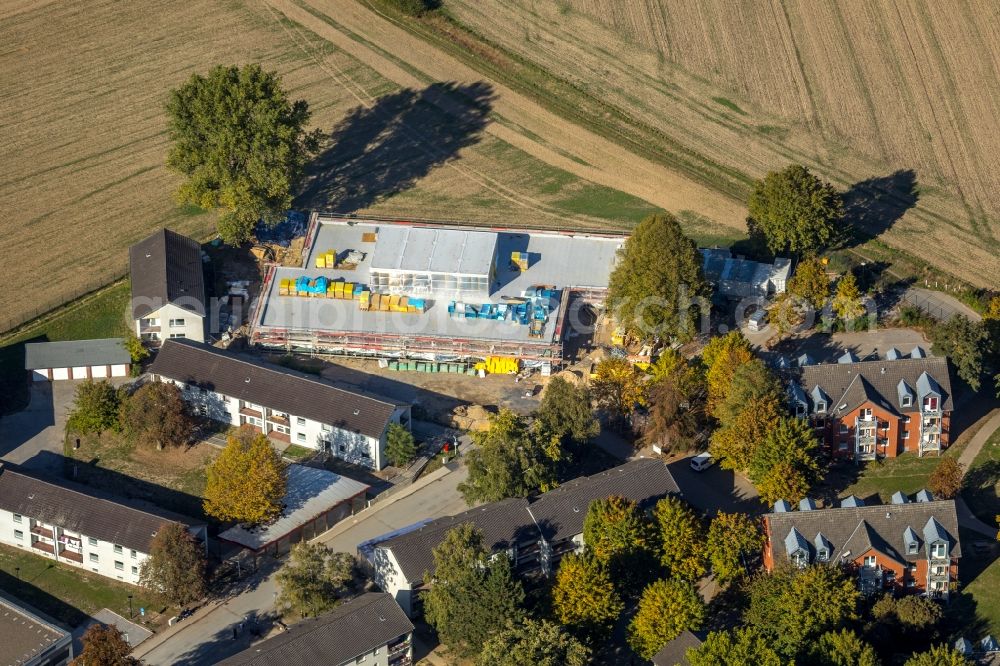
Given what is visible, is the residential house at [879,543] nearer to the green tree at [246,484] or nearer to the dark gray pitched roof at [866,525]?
the dark gray pitched roof at [866,525]

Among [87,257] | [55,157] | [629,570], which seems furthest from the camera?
[55,157]

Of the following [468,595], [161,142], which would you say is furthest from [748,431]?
[161,142]

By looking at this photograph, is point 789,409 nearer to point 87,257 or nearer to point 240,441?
point 240,441

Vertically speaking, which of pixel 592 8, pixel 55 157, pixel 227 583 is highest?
pixel 592 8

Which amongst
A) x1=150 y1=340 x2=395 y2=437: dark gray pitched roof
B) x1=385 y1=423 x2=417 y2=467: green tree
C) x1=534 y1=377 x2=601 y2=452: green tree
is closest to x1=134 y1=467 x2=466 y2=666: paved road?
x1=385 y1=423 x2=417 y2=467: green tree

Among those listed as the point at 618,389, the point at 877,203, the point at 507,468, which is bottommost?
the point at 507,468

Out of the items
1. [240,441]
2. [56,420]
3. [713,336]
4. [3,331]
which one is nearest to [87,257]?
[3,331]

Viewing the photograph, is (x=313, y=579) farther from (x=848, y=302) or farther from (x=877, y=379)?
(x=848, y=302)

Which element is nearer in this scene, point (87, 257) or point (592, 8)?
point (87, 257)
